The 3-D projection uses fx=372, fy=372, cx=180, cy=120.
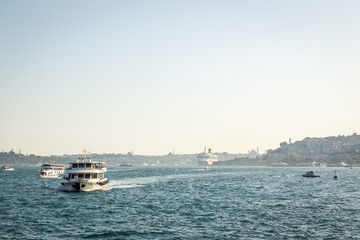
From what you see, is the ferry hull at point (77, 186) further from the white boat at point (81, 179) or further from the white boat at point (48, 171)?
the white boat at point (48, 171)

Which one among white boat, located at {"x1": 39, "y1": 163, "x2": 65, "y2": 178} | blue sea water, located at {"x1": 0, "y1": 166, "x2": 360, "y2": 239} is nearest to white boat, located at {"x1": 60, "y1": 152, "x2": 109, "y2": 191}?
blue sea water, located at {"x1": 0, "y1": 166, "x2": 360, "y2": 239}

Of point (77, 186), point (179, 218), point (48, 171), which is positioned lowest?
point (179, 218)

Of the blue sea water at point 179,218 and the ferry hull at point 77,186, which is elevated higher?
the ferry hull at point 77,186

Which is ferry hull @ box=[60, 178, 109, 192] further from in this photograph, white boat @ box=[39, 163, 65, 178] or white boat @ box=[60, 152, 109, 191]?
white boat @ box=[39, 163, 65, 178]

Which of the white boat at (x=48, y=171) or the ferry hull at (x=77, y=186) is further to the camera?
the white boat at (x=48, y=171)

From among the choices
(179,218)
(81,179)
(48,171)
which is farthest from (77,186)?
(48,171)

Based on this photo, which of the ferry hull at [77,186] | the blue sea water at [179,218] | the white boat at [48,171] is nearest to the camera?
the blue sea water at [179,218]

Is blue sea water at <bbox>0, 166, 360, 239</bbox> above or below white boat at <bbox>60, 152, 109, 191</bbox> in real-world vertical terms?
below

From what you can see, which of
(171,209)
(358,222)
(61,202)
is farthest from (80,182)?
(358,222)

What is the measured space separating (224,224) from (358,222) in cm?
1765

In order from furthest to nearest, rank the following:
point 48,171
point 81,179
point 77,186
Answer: point 48,171 < point 81,179 < point 77,186

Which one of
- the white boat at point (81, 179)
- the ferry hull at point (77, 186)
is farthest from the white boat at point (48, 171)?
the ferry hull at point (77, 186)

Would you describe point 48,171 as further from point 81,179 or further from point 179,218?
point 179,218

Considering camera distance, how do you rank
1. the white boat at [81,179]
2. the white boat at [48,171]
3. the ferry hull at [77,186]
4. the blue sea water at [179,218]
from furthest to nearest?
the white boat at [48,171], the white boat at [81,179], the ferry hull at [77,186], the blue sea water at [179,218]
